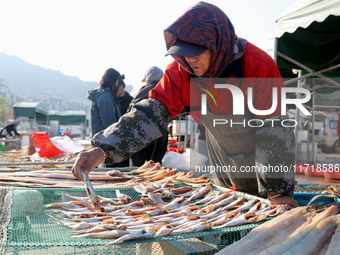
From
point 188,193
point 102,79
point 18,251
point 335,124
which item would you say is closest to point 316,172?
point 102,79

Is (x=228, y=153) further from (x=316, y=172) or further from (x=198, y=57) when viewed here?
(x=316, y=172)

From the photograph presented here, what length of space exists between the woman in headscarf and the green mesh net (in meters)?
0.35

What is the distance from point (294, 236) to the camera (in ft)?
4.52

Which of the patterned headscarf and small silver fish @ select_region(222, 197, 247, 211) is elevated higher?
the patterned headscarf

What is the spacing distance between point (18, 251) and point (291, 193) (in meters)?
1.52

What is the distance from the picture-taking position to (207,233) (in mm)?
1456

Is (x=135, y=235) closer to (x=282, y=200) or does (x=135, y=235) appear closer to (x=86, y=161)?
(x=86, y=161)

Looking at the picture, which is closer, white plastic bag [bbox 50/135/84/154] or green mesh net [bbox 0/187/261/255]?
green mesh net [bbox 0/187/261/255]

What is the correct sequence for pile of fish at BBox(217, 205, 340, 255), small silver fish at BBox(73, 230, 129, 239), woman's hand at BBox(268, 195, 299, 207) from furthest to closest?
woman's hand at BBox(268, 195, 299, 207)
small silver fish at BBox(73, 230, 129, 239)
pile of fish at BBox(217, 205, 340, 255)

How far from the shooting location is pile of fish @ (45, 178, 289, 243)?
1.50 metres

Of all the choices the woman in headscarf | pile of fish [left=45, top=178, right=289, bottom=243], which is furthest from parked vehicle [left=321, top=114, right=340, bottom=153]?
pile of fish [left=45, top=178, right=289, bottom=243]

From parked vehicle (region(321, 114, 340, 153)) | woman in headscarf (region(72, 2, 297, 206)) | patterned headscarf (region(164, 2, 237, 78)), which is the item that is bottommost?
parked vehicle (region(321, 114, 340, 153))

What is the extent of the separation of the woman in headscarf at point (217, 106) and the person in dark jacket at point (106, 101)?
221 centimetres

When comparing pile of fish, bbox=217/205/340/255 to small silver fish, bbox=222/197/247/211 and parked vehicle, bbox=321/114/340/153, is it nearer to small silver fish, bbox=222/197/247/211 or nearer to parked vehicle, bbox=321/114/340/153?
small silver fish, bbox=222/197/247/211
